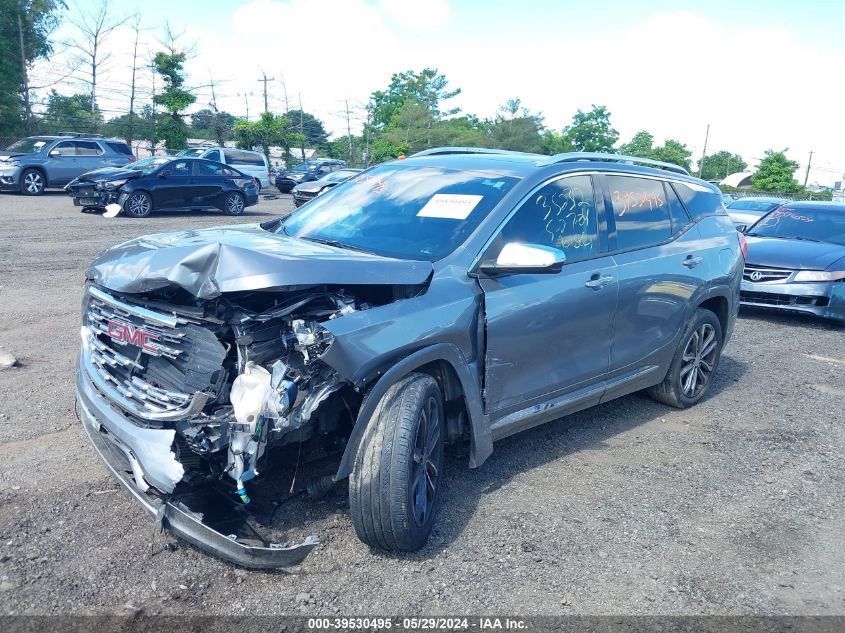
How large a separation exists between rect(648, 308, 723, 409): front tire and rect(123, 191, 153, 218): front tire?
49.5 feet

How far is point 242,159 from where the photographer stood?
2728cm

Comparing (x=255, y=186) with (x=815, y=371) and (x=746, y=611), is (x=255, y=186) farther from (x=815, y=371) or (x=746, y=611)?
(x=746, y=611)

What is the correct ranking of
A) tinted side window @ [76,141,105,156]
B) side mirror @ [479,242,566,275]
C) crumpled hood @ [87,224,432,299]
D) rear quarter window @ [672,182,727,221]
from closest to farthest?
crumpled hood @ [87,224,432,299] < side mirror @ [479,242,566,275] < rear quarter window @ [672,182,727,221] < tinted side window @ [76,141,105,156]

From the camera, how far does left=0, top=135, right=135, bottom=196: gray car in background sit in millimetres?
21406

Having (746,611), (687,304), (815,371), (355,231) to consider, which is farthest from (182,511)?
(815,371)

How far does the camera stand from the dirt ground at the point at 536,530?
3.17 meters

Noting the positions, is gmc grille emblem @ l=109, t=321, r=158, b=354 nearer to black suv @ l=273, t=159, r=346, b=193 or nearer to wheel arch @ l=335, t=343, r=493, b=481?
wheel arch @ l=335, t=343, r=493, b=481

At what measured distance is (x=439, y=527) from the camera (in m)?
3.80

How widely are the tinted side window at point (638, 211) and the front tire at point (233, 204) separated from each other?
54.1 ft

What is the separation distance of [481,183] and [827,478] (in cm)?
287

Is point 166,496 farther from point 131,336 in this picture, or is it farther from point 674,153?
point 674,153

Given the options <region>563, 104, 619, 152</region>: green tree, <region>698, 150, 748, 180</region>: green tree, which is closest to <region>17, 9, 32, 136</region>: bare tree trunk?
<region>563, 104, 619, 152</region>: green tree

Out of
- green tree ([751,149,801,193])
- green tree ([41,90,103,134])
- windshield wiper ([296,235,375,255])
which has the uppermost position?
green tree ([41,90,103,134])

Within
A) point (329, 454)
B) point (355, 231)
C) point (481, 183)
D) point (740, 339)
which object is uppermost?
point (481, 183)
